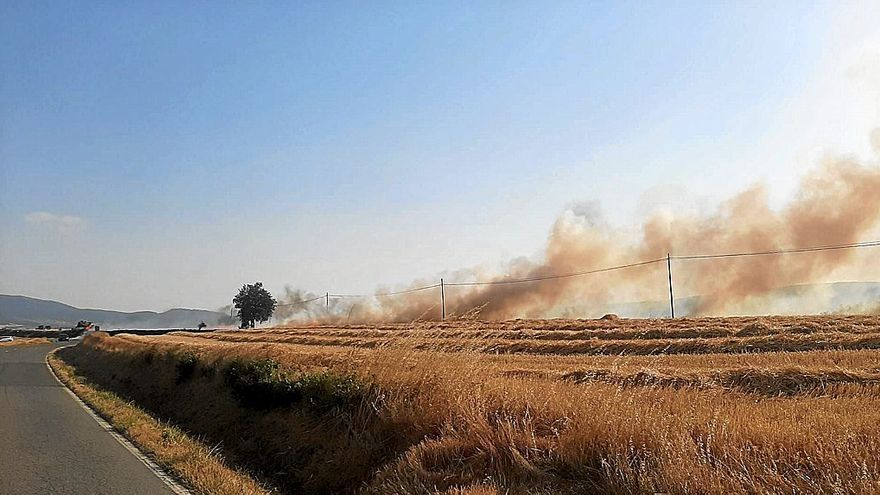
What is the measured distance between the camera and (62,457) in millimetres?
12023

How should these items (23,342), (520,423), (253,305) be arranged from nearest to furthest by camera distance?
(520,423) → (23,342) → (253,305)

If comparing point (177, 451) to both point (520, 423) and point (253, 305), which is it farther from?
point (253, 305)

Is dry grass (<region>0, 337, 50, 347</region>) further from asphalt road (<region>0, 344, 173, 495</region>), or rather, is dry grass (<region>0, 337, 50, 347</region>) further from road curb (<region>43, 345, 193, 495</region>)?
road curb (<region>43, 345, 193, 495</region>)

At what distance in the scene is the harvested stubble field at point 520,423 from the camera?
650 cm

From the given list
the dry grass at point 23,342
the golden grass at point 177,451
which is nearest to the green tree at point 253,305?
the dry grass at point 23,342

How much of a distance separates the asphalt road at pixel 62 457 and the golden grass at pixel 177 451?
421mm

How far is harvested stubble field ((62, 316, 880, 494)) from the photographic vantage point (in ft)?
21.3

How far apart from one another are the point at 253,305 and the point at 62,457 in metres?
138

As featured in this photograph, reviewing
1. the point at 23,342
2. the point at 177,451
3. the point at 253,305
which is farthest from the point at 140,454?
the point at 253,305

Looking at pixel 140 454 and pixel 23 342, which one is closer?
pixel 140 454

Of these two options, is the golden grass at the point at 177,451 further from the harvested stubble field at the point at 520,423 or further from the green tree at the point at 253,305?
the green tree at the point at 253,305

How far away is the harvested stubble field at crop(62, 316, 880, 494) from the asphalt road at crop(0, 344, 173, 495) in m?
2.25

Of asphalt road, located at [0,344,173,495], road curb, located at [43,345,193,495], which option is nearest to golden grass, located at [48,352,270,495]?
road curb, located at [43,345,193,495]

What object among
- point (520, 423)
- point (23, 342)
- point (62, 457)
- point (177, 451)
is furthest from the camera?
point (23, 342)
